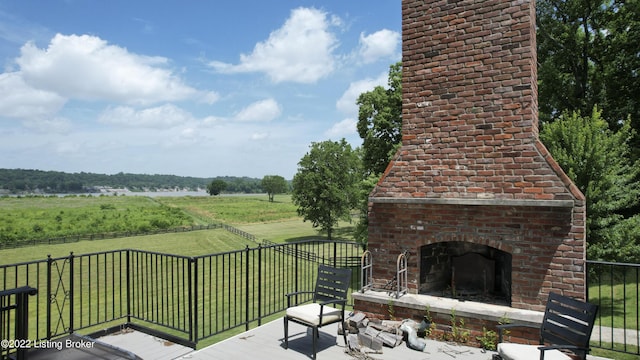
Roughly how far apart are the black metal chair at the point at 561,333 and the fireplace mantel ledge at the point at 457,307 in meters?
0.39

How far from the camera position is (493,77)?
4.69 metres

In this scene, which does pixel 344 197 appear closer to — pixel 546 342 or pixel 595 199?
pixel 595 199

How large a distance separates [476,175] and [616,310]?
6950 mm

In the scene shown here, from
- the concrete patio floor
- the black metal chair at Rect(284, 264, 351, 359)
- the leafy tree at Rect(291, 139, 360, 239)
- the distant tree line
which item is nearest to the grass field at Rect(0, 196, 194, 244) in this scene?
the leafy tree at Rect(291, 139, 360, 239)

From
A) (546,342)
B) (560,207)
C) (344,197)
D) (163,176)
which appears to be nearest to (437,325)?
(546,342)

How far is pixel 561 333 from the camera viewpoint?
11.7 feet

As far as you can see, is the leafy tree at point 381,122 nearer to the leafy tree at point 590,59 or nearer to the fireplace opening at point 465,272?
the leafy tree at point 590,59

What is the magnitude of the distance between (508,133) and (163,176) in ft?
634

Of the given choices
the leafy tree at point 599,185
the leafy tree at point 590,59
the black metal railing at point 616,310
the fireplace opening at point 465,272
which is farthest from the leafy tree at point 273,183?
the fireplace opening at point 465,272

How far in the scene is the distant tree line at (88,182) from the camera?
103688 mm

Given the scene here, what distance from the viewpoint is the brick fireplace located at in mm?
4281

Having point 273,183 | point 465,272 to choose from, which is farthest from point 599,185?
point 273,183

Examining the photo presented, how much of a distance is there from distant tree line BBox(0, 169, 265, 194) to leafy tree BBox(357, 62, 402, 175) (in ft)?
280

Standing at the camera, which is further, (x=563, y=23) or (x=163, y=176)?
(x=163, y=176)
